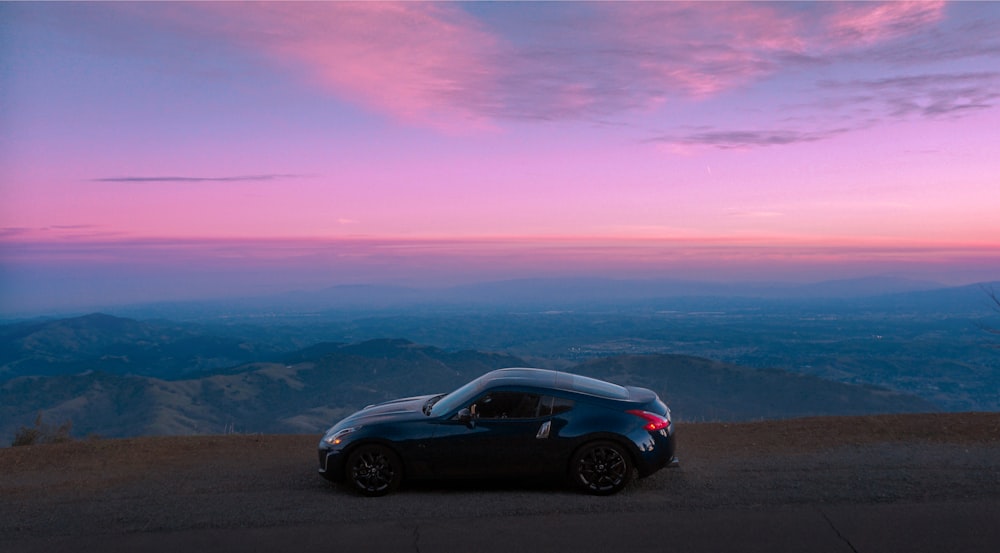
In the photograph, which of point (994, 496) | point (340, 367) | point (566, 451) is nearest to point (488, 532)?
point (566, 451)

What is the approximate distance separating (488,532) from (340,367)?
90.3 metres

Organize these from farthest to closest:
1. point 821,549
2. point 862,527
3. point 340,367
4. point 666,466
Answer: point 340,367, point 666,466, point 862,527, point 821,549

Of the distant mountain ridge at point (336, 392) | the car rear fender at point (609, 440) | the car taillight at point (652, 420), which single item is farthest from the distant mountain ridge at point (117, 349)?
the car taillight at point (652, 420)

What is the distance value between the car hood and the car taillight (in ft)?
7.77

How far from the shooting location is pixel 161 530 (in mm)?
7137

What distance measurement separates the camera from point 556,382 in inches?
340

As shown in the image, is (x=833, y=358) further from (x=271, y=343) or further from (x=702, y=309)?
(x=271, y=343)

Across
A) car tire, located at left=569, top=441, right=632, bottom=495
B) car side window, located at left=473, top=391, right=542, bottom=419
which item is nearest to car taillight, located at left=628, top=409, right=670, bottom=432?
car tire, located at left=569, top=441, right=632, bottom=495

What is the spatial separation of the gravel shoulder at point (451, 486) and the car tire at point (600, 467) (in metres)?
0.18

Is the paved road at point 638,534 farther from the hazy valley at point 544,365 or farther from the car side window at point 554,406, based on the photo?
the hazy valley at point 544,365

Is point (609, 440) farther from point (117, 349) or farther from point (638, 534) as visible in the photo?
point (117, 349)

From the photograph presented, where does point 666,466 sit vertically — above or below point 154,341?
above

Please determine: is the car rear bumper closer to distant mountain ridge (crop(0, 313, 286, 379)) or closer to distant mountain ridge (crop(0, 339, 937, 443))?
distant mountain ridge (crop(0, 339, 937, 443))

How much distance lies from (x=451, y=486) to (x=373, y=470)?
890mm
